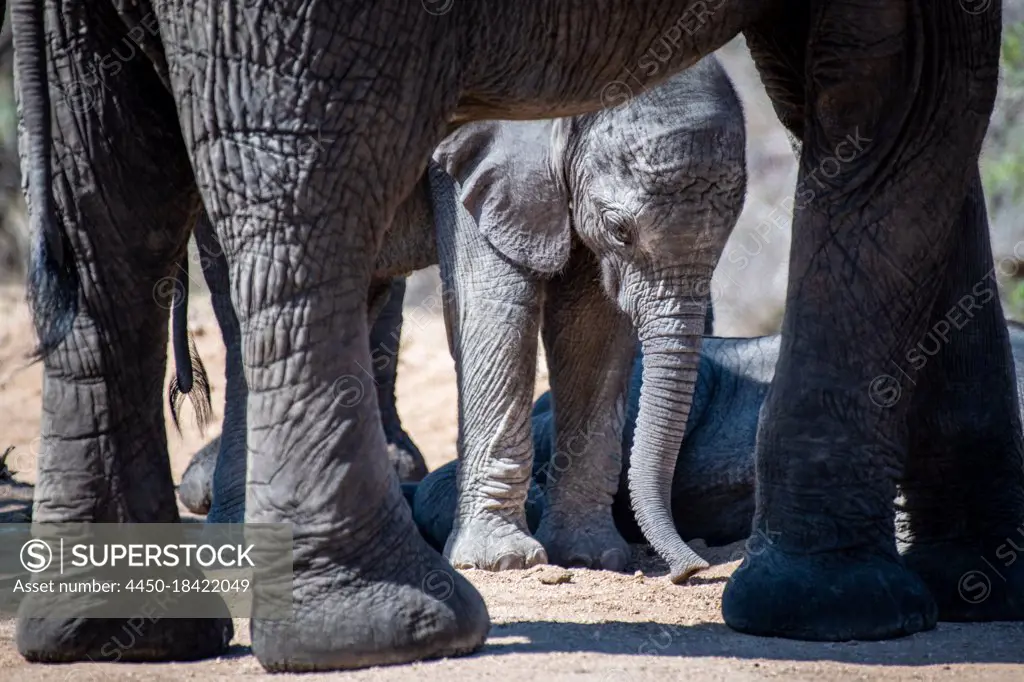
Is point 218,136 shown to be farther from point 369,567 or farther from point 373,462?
point 369,567

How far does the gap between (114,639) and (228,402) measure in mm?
2473

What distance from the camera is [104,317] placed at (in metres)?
2.62

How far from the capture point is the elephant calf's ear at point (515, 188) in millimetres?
4445

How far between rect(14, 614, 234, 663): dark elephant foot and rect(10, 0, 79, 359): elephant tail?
0.50m

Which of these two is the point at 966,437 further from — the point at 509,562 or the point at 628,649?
the point at 509,562

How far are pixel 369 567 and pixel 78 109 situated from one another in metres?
0.90

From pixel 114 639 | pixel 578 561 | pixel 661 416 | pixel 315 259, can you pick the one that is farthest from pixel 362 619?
pixel 578 561

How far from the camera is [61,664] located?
258 cm

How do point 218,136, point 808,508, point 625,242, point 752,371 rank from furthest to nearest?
point 752,371 → point 625,242 → point 808,508 → point 218,136

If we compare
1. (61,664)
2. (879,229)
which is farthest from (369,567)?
(879,229)

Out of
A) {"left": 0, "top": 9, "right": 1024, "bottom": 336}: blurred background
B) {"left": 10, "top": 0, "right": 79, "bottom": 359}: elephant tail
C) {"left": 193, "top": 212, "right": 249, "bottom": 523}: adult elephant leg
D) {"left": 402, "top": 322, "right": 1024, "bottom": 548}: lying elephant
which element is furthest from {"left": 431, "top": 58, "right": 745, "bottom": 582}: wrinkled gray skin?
{"left": 0, "top": 9, "right": 1024, "bottom": 336}: blurred background

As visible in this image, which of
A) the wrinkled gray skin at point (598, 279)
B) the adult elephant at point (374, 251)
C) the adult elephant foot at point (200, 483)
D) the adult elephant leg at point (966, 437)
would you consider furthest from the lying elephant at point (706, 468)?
the adult elephant at point (374, 251)

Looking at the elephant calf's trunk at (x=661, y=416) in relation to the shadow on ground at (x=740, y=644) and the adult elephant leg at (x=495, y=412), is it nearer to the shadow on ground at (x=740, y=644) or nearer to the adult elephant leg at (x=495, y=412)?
the adult elephant leg at (x=495, y=412)

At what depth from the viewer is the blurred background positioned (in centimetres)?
977
